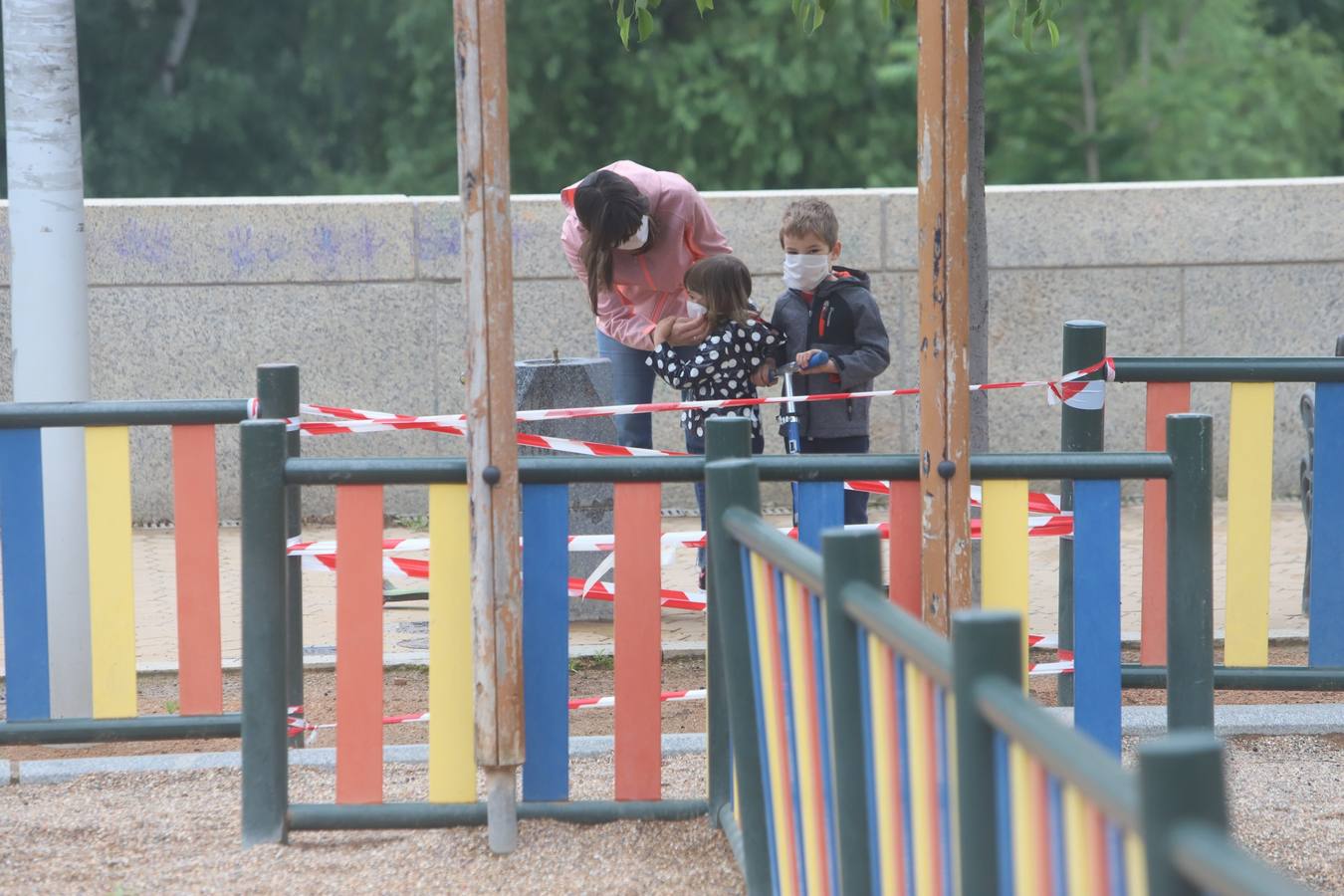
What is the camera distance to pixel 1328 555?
16.1 feet

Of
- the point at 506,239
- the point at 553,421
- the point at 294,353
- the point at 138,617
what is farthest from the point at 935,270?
the point at 294,353

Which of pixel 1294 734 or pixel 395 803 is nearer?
pixel 395 803

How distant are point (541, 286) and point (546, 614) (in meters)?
5.23

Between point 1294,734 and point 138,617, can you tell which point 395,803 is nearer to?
point 1294,734

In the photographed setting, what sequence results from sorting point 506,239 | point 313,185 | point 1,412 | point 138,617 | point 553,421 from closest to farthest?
1. point 506,239
2. point 1,412
3. point 553,421
4. point 138,617
5. point 313,185

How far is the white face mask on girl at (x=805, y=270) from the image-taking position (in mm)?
5949

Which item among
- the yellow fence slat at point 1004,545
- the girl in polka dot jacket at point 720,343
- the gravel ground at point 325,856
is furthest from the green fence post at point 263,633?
the girl in polka dot jacket at point 720,343

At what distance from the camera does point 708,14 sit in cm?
2219

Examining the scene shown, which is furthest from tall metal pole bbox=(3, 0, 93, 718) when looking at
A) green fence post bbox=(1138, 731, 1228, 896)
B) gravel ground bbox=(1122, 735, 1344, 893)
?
green fence post bbox=(1138, 731, 1228, 896)

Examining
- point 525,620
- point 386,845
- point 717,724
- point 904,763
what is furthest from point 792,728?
point 386,845

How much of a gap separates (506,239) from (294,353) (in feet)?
18.6

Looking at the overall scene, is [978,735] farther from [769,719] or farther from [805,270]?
[805,270]

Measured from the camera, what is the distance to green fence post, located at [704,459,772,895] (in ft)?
10.8

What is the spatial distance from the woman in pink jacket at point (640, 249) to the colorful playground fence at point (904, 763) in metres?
2.63
